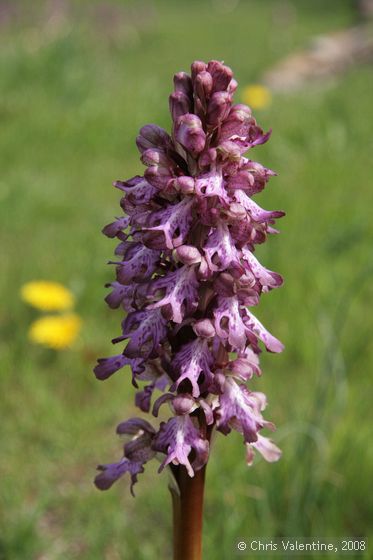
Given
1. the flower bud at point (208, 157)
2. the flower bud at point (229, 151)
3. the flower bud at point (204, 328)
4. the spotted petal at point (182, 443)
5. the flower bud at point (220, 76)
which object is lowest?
the spotted petal at point (182, 443)

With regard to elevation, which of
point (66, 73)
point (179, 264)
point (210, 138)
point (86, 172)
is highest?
point (66, 73)

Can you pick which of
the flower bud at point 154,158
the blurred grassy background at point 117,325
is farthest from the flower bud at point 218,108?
the blurred grassy background at point 117,325

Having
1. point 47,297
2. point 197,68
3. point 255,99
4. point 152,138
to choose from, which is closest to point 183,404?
point 152,138

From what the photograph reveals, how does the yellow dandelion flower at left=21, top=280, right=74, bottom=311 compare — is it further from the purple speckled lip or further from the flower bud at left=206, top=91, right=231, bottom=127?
the flower bud at left=206, top=91, right=231, bottom=127

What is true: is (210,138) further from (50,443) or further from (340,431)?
→ (50,443)

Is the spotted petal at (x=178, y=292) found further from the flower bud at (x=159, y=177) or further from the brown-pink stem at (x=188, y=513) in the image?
the brown-pink stem at (x=188, y=513)

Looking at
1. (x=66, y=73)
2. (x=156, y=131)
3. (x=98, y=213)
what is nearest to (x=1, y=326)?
(x=98, y=213)
